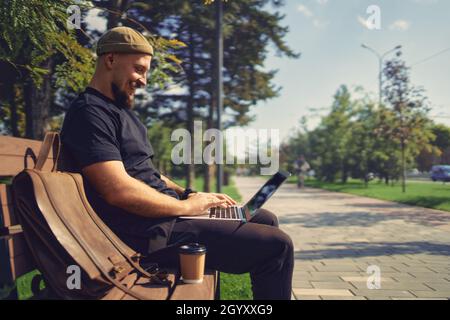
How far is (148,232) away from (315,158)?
41921mm

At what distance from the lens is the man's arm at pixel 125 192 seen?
183cm

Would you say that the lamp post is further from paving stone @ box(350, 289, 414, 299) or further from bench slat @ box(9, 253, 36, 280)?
bench slat @ box(9, 253, 36, 280)

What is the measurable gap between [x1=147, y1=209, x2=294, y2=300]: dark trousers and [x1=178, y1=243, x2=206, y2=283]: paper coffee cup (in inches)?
7.2

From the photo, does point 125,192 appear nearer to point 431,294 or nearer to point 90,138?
point 90,138

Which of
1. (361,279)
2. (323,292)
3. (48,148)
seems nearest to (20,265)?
(48,148)

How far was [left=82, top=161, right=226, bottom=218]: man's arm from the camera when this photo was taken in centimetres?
183

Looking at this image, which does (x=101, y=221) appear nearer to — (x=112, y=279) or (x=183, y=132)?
(x=112, y=279)

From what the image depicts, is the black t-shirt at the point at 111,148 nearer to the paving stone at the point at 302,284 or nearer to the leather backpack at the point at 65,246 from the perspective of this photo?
the leather backpack at the point at 65,246

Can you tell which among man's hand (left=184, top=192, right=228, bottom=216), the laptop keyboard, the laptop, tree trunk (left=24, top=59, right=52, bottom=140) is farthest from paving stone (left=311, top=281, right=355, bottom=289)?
tree trunk (left=24, top=59, right=52, bottom=140)

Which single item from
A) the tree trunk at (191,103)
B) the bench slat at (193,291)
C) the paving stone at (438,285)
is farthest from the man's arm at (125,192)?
the tree trunk at (191,103)

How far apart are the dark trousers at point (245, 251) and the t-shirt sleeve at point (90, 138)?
53 cm

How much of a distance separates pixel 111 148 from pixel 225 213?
33.2 inches

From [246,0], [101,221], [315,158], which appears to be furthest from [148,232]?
[315,158]

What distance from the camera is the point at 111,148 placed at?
185 cm
